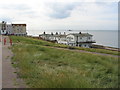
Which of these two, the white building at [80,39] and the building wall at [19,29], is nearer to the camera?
the white building at [80,39]

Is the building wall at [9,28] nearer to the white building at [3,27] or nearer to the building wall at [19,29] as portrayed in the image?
the building wall at [19,29]

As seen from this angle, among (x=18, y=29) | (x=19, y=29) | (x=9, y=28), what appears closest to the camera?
(x=9, y=28)

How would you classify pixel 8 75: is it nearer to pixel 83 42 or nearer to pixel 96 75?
pixel 96 75

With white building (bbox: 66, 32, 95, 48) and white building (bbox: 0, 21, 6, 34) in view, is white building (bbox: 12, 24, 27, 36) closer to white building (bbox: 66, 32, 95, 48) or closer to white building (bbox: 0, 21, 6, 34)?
white building (bbox: 0, 21, 6, 34)

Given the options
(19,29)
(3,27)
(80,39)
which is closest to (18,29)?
(19,29)

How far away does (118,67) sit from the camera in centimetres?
430

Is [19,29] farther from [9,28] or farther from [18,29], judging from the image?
[9,28]

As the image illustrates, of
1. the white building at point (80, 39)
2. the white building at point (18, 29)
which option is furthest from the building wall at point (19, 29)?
the white building at point (80, 39)

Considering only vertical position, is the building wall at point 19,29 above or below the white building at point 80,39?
above

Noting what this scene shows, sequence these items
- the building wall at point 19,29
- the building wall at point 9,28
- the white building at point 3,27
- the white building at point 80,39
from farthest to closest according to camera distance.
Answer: the building wall at point 19,29 < the building wall at point 9,28 < the white building at point 3,27 < the white building at point 80,39

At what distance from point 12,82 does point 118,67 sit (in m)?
3.55

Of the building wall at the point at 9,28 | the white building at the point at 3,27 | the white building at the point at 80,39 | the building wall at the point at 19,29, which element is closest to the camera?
the white building at the point at 80,39

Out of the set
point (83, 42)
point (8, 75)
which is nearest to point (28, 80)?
point (8, 75)

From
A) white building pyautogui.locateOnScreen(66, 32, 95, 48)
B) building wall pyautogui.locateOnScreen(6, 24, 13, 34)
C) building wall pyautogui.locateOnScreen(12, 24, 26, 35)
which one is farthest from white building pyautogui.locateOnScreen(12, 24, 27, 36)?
white building pyautogui.locateOnScreen(66, 32, 95, 48)
